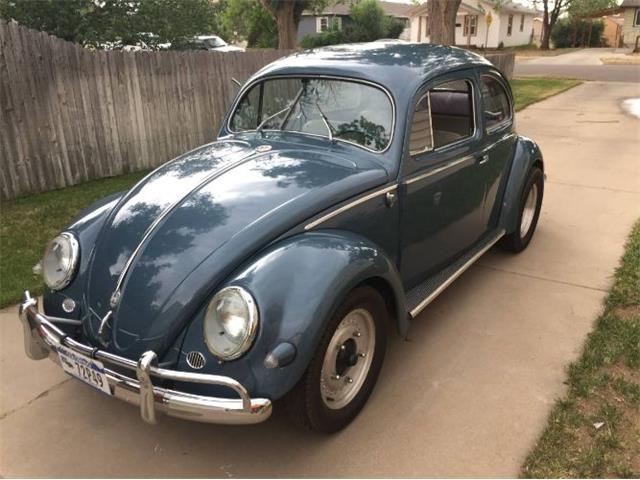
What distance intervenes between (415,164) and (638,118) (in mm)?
10833

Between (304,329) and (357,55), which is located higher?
(357,55)

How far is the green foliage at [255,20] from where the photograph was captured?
2925 cm

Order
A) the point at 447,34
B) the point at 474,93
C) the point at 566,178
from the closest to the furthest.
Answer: the point at 474,93 < the point at 566,178 < the point at 447,34

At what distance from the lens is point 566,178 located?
755 cm

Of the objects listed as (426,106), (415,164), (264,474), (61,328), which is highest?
(426,106)

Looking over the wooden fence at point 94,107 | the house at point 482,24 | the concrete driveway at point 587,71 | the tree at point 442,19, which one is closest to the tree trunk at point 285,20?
the tree at point 442,19

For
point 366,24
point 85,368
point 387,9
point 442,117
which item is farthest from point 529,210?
point 387,9

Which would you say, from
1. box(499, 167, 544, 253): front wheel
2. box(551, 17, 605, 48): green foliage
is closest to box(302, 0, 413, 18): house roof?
box(551, 17, 605, 48): green foliage

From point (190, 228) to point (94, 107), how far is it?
512cm

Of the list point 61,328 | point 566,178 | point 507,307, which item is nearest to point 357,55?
point 507,307

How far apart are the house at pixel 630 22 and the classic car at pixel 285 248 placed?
1910 inches

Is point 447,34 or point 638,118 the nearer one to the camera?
point 638,118

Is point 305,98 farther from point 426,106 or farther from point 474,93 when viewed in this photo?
point 474,93

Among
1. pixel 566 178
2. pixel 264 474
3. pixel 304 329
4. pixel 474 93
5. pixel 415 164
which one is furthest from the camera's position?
pixel 566 178
